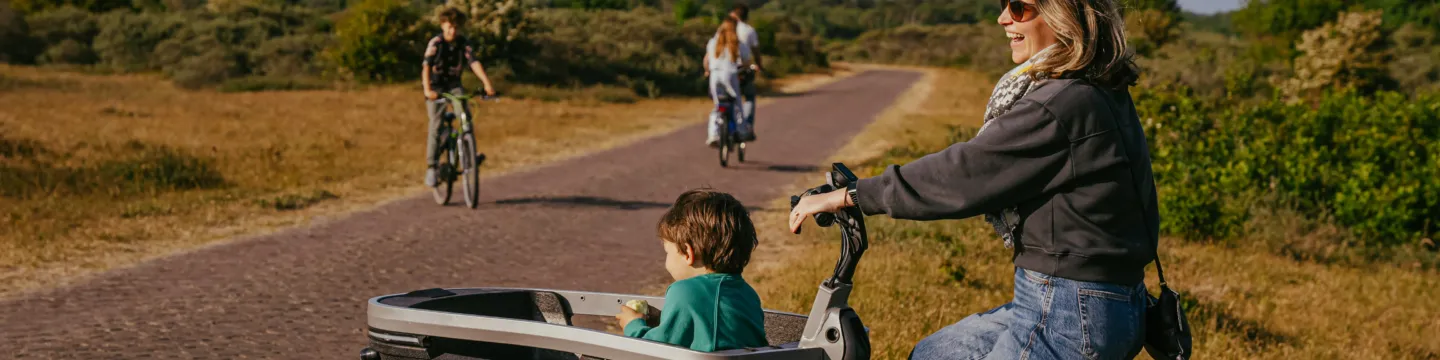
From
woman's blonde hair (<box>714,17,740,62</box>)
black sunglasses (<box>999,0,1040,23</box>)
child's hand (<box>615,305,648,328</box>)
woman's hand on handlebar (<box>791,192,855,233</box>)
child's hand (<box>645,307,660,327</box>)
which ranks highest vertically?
black sunglasses (<box>999,0,1040,23</box>)

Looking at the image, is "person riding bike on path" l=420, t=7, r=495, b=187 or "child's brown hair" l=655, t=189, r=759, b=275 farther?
"person riding bike on path" l=420, t=7, r=495, b=187

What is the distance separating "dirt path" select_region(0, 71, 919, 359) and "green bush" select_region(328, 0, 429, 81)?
17.0 metres

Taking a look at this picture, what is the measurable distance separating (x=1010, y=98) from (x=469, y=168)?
782cm

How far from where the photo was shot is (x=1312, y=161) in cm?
1180

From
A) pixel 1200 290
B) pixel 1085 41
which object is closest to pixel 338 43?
pixel 1200 290

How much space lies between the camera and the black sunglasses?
8.50ft

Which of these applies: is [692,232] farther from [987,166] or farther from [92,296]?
[92,296]

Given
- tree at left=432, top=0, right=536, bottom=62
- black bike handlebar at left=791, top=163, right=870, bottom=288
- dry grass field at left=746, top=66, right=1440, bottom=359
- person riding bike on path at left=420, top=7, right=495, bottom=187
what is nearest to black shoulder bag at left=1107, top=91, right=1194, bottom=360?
black bike handlebar at left=791, top=163, right=870, bottom=288

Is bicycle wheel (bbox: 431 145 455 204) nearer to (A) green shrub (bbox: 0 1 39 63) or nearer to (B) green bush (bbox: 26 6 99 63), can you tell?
(B) green bush (bbox: 26 6 99 63)

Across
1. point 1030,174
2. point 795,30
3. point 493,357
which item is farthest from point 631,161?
point 795,30

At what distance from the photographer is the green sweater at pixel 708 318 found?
297cm

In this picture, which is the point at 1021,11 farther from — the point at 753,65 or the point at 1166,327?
the point at 753,65

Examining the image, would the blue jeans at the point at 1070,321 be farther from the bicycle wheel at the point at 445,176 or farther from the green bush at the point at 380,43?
the green bush at the point at 380,43

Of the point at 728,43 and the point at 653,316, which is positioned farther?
the point at 728,43
